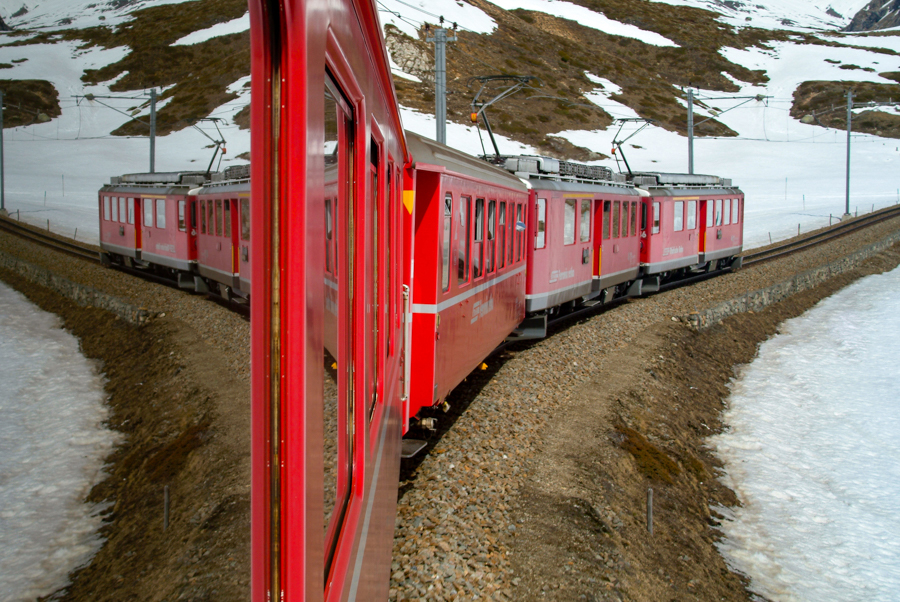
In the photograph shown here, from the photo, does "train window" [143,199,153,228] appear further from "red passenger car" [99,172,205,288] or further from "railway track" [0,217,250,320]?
"railway track" [0,217,250,320]

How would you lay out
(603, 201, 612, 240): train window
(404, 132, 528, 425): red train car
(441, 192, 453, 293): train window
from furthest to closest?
(603, 201, 612, 240): train window, (441, 192, 453, 293): train window, (404, 132, 528, 425): red train car

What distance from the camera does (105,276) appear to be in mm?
1766

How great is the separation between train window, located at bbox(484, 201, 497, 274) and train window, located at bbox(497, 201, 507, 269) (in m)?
0.22

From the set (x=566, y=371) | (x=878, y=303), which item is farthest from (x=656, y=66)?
(x=566, y=371)

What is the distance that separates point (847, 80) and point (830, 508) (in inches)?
3428

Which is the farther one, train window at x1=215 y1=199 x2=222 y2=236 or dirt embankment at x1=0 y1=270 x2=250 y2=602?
train window at x1=215 y1=199 x2=222 y2=236

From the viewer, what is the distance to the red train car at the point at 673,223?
17.0m

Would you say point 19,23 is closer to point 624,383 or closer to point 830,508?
point 624,383

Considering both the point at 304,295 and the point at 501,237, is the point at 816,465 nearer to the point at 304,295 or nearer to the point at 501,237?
the point at 501,237

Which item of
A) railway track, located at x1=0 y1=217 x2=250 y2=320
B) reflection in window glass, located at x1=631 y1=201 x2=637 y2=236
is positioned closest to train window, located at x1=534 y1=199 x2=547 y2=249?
reflection in window glass, located at x1=631 y1=201 x2=637 y2=236

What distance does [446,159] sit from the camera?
647 centimetres

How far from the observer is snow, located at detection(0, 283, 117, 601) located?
3.74 feet

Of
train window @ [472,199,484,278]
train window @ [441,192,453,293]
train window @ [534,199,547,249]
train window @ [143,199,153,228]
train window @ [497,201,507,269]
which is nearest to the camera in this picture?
train window @ [143,199,153,228]

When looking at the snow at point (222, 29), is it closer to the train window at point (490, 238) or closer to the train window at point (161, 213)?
the train window at point (161, 213)
